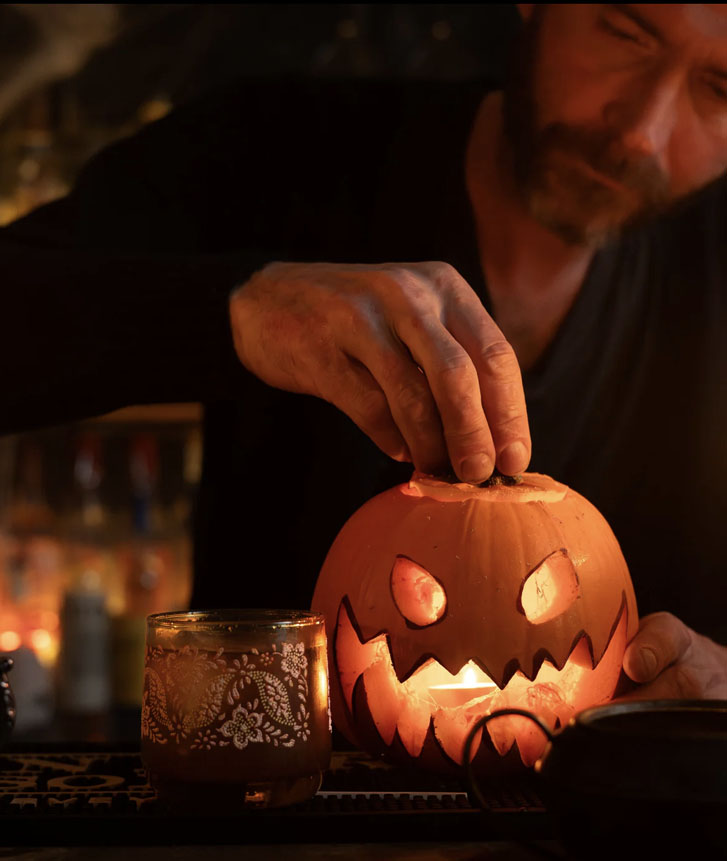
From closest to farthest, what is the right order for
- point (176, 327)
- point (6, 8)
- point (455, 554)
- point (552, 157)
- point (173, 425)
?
1. point (455, 554)
2. point (176, 327)
3. point (552, 157)
4. point (6, 8)
5. point (173, 425)

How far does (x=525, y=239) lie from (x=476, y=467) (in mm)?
765

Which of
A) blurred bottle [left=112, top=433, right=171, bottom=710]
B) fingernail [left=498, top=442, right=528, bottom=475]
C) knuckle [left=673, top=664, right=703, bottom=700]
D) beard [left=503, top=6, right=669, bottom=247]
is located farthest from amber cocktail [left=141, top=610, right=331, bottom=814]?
blurred bottle [left=112, top=433, right=171, bottom=710]

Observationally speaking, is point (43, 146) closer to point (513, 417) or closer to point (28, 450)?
point (28, 450)

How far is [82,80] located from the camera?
6.97 ft

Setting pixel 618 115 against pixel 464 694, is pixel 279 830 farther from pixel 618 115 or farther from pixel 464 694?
pixel 618 115

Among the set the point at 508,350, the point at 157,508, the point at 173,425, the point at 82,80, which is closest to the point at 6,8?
the point at 82,80

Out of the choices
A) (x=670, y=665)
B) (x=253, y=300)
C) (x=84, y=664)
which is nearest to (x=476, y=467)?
(x=670, y=665)

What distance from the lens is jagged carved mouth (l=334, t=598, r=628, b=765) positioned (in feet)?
2.64

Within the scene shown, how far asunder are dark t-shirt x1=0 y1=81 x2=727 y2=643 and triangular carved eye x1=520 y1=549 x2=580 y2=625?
0.57m

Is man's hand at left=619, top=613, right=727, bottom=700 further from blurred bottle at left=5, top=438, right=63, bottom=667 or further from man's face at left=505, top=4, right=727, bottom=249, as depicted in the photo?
blurred bottle at left=5, top=438, right=63, bottom=667

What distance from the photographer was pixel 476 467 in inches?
31.3

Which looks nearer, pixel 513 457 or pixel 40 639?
pixel 513 457

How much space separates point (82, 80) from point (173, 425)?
2.55 ft

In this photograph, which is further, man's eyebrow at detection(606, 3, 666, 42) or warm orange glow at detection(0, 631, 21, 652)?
warm orange glow at detection(0, 631, 21, 652)
